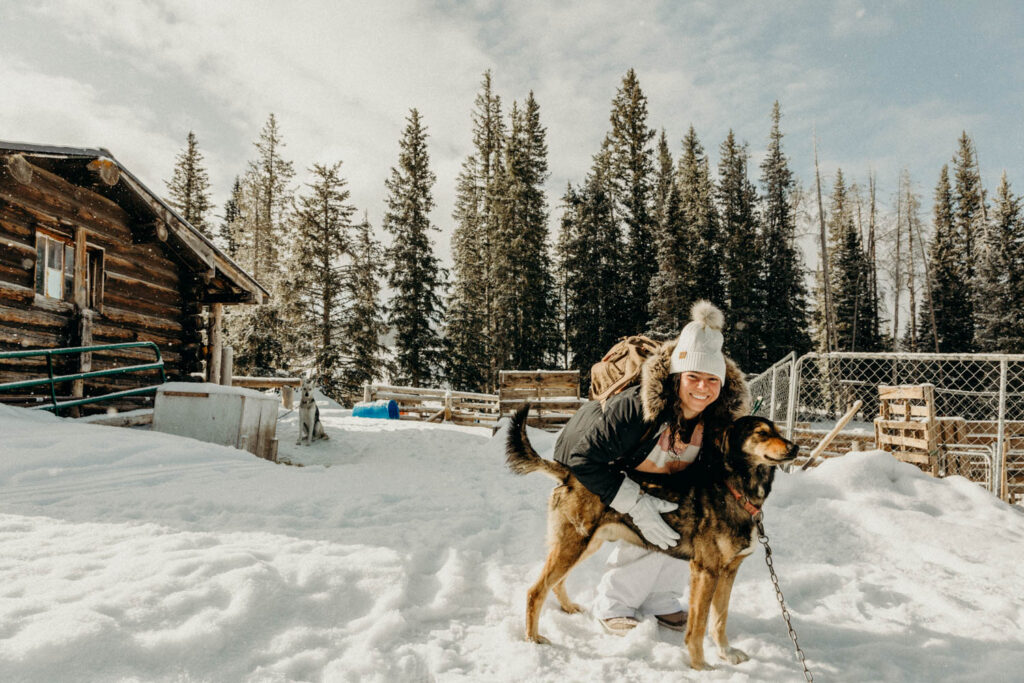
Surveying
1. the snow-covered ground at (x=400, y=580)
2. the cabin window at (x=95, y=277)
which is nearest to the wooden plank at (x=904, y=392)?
the snow-covered ground at (x=400, y=580)

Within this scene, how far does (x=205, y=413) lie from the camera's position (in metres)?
7.38

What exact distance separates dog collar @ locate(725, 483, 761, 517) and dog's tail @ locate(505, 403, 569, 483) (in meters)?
0.81

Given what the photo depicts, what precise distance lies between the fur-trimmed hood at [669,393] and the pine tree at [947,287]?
130 feet

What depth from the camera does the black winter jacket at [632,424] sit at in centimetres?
246

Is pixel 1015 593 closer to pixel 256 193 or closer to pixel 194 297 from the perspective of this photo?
pixel 194 297

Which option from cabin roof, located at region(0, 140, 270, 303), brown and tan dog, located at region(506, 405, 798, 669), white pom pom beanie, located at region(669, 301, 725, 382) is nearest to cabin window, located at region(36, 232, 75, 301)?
cabin roof, located at region(0, 140, 270, 303)

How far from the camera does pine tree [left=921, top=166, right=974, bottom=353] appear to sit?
33.5 m

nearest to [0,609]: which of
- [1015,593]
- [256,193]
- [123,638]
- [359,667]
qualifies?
[123,638]

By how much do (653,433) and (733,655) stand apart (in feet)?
3.65

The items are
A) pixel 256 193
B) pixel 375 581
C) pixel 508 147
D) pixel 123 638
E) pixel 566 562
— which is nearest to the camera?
pixel 123 638

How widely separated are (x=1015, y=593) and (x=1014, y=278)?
3639 cm

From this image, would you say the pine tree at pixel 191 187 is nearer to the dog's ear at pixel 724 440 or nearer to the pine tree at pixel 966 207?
the dog's ear at pixel 724 440

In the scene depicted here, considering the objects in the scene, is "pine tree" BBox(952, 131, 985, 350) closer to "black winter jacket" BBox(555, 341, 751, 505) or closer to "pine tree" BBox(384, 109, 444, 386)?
"pine tree" BBox(384, 109, 444, 386)

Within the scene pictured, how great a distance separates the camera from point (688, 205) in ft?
108
